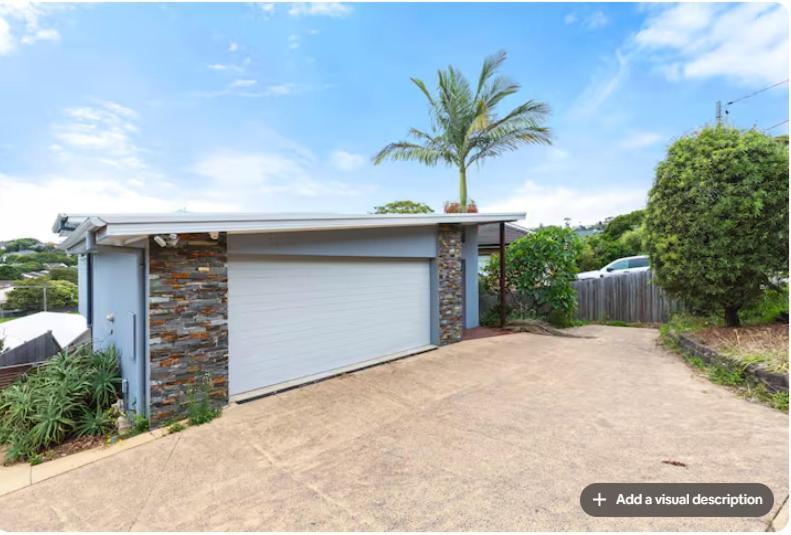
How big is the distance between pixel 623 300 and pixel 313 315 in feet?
32.5

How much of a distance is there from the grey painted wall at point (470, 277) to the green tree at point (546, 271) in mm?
1132

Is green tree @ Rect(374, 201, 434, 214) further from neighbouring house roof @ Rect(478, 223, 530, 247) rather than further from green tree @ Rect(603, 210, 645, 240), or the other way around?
green tree @ Rect(603, 210, 645, 240)

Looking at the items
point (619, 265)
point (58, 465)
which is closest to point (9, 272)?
point (58, 465)

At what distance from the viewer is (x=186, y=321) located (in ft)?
14.2

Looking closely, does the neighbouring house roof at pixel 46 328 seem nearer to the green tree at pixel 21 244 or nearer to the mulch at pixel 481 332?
the mulch at pixel 481 332

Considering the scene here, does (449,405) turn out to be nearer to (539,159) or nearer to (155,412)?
(155,412)

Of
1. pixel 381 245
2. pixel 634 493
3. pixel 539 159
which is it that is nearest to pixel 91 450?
pixel 381 245

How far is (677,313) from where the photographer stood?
9180 mm

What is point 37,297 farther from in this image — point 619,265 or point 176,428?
point 619,265

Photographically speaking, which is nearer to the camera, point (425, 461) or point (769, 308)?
point (425, 461)

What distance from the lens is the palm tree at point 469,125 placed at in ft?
38.4
